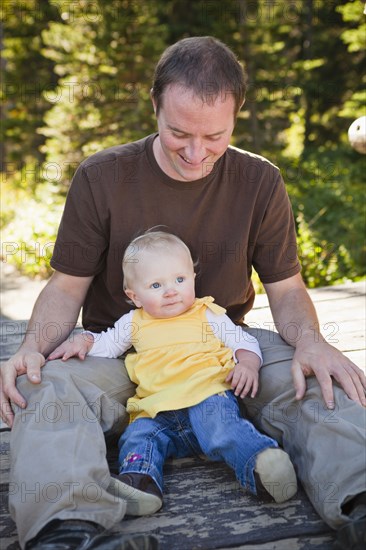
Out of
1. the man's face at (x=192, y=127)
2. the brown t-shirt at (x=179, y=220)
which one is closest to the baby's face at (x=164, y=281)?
the brown t-shirt at (x=179, y=220)

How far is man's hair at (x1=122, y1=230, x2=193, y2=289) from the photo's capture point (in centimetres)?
224

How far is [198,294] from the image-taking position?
97.5 inches

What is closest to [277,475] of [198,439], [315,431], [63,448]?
[315,431]

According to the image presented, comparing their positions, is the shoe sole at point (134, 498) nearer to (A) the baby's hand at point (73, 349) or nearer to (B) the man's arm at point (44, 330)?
(B) the man's arm at point (44, 330)

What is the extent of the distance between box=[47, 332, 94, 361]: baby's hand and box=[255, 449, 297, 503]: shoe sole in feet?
2.23

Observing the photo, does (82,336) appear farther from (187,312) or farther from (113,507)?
(113,507)

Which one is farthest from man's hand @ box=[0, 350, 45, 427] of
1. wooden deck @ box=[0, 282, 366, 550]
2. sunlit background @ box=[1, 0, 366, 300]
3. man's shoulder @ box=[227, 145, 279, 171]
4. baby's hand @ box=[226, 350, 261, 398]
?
sunlit background @ box=[1, 0, 366, 300]

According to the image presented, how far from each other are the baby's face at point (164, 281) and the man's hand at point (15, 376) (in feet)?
1.26

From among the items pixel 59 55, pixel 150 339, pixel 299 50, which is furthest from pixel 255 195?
pixel 299 50

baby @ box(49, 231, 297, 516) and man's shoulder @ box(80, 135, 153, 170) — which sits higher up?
man's shoulder @ box(80, 135, 153, 170)

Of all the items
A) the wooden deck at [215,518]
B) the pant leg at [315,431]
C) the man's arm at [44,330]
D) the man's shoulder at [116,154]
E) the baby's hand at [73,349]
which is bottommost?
the wooden deck at [215,518]

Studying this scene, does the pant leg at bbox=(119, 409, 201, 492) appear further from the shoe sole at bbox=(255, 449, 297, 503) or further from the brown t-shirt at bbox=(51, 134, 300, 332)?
the brown t-shirt at bbox=(51, 134, 300, 332)

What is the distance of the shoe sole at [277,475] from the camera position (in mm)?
1851

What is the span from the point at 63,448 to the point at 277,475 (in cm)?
57
